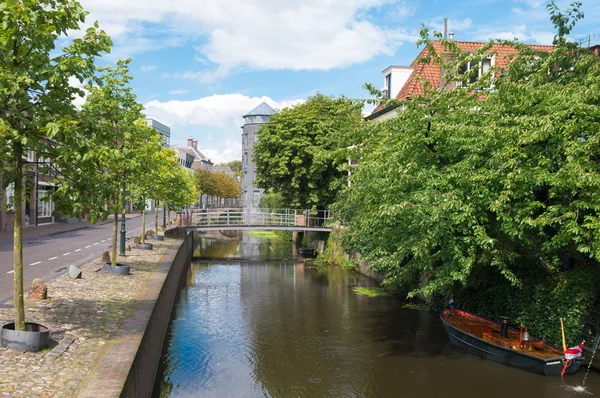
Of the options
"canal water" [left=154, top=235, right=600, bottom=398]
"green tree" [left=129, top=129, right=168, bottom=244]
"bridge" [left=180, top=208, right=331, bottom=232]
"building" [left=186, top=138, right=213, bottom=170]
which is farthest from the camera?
"building" [left=186, top=138, right=213, bottom=170]

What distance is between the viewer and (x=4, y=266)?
1939cm

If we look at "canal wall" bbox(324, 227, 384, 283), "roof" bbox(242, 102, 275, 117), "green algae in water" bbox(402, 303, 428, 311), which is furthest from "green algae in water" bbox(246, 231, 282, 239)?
"green algae in water" bbox(402, 303, 428, 311)

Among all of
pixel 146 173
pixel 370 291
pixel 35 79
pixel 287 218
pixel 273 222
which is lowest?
pixel 370 291

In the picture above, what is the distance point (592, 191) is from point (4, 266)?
19.5 meters

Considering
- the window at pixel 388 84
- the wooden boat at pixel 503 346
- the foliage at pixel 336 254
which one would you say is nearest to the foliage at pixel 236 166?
the foliage at pixel 336 254

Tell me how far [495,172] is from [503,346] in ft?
15.8

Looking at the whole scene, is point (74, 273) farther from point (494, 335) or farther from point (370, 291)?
point (370, 291)

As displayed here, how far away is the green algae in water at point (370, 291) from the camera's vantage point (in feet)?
79.9

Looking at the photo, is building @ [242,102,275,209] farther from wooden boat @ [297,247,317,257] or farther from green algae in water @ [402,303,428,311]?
green algae in water @ [402,303,428,311]

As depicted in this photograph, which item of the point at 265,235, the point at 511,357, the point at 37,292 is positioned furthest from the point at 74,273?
the point at 265,235

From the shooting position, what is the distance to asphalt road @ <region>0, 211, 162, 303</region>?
17328 millimetres

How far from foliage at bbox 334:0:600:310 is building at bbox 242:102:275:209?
6913cm

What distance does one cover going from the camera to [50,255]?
2375cm

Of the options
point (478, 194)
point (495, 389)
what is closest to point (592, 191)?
point (478, 194)
